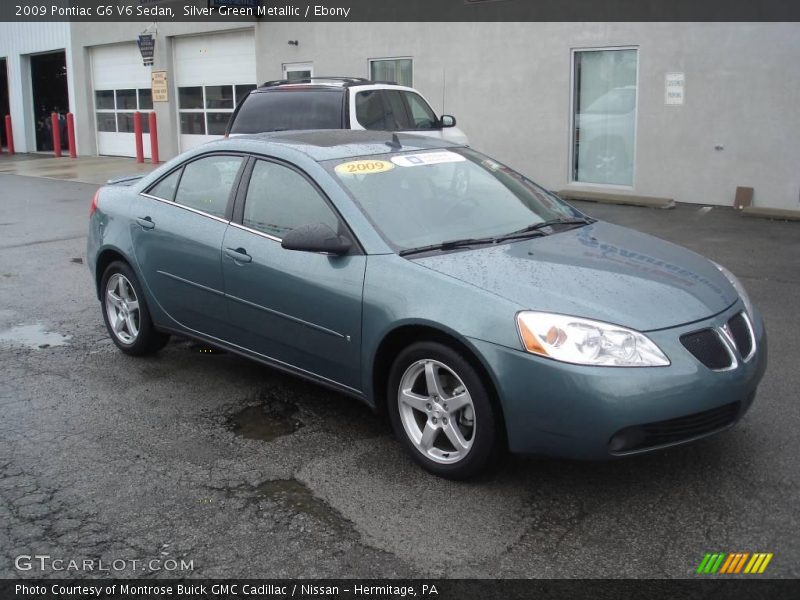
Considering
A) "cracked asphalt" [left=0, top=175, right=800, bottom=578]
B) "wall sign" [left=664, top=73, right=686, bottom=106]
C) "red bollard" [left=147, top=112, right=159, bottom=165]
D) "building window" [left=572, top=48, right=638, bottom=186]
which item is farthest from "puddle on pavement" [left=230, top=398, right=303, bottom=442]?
"red bollard" [left=147, top=112, right=159, bottom=165]

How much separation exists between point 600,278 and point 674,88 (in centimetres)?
1031

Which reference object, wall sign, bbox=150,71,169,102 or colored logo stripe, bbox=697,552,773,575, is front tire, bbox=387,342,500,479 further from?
wall sign, bbox=150,71,169,102

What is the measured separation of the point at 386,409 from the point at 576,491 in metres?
1.09

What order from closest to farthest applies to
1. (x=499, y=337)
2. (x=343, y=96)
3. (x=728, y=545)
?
(x=728, y=545)
(x=499, y=337)
(x=343, y=96)

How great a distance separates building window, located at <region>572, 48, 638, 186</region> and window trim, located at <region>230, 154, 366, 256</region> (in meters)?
10.1

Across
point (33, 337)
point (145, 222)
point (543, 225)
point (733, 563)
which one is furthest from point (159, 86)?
point (733, 563)

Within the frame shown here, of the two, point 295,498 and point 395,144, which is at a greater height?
point 395,144

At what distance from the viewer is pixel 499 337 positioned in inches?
151

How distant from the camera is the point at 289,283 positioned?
4.70m

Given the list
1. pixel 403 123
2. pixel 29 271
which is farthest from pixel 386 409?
pixel 403 123

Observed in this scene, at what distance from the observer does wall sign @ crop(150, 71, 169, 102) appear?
22297 millimetres

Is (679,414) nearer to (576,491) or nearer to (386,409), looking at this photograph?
(576,491)

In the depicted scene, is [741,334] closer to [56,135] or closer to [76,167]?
[76,167]

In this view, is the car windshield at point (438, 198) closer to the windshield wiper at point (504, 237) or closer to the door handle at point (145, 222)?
the windshield wiper at point (504, 237)
